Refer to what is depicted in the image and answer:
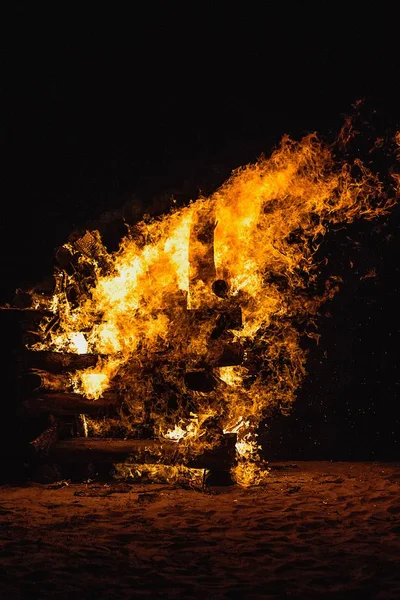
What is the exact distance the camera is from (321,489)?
938cm

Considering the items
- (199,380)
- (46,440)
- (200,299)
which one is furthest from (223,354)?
(46,440)

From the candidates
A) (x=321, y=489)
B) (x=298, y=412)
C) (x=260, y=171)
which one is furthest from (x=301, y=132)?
(x=321, y=489)

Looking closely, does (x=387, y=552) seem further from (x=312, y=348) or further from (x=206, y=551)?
(x=312, y=348)

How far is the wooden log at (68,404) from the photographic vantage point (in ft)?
33.7

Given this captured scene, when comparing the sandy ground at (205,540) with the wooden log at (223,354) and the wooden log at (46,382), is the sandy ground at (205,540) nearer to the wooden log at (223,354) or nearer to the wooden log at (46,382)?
the wooden log at (46,382)

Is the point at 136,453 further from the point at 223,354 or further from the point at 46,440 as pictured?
the point at 223,354

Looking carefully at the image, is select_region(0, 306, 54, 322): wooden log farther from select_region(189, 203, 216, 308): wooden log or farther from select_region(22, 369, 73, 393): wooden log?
select_region(189, 203, 216, 308): wooden log

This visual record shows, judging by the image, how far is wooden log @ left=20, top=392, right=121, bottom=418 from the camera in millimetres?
10281

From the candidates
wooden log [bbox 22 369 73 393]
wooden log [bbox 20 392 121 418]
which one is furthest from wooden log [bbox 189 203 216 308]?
wooden log [bbox 22 369 73 393]

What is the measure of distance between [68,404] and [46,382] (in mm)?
434

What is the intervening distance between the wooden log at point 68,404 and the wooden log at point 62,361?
0.36m

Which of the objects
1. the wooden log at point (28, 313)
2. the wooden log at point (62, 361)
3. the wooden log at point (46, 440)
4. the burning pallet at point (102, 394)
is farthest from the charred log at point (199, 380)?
the wooden log at point (28, 313)

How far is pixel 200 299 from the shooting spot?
32.6 ft

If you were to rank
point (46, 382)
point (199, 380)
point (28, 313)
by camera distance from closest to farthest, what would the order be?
point (199, 380)
point (46, 382)
point (28, 313)
